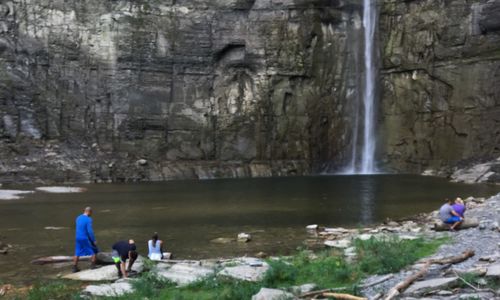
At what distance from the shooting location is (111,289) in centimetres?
1294

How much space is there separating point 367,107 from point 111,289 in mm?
56253

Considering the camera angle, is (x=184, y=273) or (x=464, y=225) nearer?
(x=184, y=273)

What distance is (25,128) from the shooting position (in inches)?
2234

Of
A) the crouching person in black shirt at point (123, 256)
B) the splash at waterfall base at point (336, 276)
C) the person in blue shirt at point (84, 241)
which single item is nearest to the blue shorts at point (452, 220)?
the splash at waterfall base at point (336, 276)

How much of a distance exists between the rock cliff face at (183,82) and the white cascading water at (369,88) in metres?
1.40

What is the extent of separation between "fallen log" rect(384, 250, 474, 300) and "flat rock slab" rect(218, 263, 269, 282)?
3594 mm

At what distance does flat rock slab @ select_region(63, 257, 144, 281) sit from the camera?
1496cm

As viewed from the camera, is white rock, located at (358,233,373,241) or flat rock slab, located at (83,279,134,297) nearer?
→ flat rock slab, located at (83,279,134,297)

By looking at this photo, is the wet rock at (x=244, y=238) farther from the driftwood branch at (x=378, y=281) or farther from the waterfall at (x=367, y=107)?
the waterfall at (x=367, y=107)

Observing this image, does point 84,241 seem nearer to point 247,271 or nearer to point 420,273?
point 247,271

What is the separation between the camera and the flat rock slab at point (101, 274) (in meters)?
15.0

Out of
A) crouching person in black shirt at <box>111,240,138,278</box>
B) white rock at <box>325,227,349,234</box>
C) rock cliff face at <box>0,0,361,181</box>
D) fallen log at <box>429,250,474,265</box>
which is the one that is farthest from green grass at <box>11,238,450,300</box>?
rock cliff face at <box>0,0,361,181</box>

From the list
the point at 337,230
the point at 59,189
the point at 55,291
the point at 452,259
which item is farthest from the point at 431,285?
the point at 59,189

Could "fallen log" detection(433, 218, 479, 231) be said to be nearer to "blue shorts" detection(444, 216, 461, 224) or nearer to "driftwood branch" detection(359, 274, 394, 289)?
"blue shorts" detection(444, 216, 461, 224)
